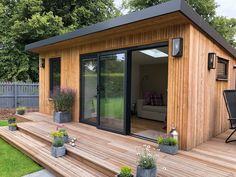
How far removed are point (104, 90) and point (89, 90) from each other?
79 centimetres

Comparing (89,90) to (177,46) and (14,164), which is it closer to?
(14,164)

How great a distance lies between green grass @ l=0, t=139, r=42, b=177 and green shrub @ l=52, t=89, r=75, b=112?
1.80m

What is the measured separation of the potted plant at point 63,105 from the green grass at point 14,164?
1655 mm

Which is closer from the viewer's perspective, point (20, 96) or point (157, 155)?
point (157, 155)

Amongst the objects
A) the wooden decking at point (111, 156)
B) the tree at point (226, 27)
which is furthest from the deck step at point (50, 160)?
the tree at point (226, 27)

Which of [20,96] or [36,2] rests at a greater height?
[36,2]

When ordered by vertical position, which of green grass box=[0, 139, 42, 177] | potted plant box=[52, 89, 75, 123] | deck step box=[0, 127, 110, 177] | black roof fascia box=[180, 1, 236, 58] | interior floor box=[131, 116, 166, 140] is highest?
black roof fascia box=[180, 1, 236, 58]

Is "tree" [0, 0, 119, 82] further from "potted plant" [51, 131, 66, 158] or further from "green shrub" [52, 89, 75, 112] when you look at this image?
"potted plant" [51, 131, 66, 158]

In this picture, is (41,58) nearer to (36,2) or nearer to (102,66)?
(102,66)

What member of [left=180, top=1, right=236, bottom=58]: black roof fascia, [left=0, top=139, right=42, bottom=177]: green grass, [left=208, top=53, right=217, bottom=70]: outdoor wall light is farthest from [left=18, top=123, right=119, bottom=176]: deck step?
[left=208, top=53, right=217, bottom=70]: outdoor wall light

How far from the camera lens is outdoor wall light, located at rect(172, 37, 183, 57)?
12.4ft

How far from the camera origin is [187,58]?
12.3ft

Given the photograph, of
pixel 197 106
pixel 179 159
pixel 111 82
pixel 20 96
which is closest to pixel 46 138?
pixel 111 82

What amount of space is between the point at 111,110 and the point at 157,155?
1.87 meters
